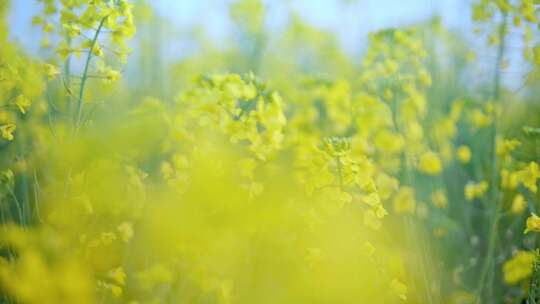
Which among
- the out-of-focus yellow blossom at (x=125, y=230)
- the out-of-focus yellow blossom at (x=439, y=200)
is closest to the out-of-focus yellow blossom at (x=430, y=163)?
the out-of-focus yellow blossom at (x=439, y=200)

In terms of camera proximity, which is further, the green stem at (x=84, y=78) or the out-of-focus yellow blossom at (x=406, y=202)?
the out-of-focus yellow blossom at (x=406, y=202)

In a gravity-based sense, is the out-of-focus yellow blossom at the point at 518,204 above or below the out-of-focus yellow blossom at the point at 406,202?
below

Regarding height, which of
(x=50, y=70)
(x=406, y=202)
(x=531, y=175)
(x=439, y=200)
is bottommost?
(x=439, y=200)

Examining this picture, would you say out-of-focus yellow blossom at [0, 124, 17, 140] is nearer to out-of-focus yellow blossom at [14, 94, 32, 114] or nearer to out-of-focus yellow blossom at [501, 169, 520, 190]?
out-of-focus yellow blossom at [14, 94, 32, 114]

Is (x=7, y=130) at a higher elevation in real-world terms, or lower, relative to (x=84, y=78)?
lower

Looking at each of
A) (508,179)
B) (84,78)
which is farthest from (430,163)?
(84,78)

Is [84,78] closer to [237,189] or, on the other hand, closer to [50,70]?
[50,70]

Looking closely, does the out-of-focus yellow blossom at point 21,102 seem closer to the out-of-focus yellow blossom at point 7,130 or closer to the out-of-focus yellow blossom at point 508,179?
the out-of-focus yellow blossom at point 7,130

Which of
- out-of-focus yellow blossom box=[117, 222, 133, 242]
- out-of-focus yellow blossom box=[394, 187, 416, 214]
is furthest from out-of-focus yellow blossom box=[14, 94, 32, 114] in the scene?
out-of-focus yellow blossom box=[394, 187, 416, 214]

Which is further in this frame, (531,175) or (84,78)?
(531,175)

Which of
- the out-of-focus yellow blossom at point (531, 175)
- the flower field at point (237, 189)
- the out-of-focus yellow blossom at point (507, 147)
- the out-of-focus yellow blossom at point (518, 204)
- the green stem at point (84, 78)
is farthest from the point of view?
the out-of-focus yellow blossom at point (518, 204)

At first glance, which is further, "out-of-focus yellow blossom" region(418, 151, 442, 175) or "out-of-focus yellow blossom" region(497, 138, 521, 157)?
"out-of-focus yellow blossom" region(418, 151, 442, 175)

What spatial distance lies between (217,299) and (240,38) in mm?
3851

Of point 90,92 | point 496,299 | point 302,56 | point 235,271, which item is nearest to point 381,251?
point 235,271
